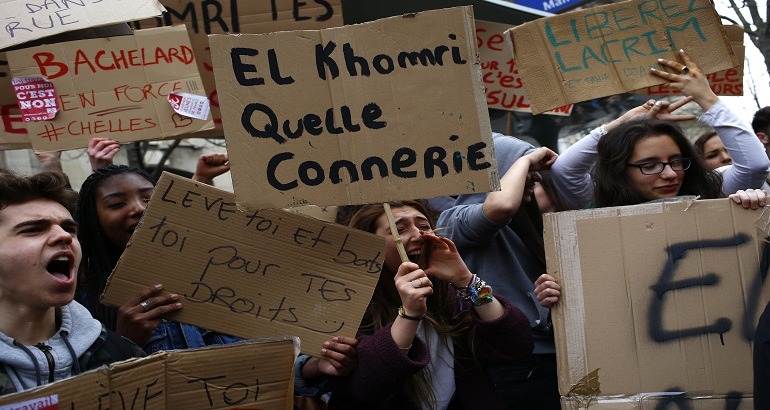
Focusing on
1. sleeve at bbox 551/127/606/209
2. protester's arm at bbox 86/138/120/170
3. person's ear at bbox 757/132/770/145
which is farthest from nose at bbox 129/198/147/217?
person's ear at bbox 757/132/770/145

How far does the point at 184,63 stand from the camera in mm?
4219

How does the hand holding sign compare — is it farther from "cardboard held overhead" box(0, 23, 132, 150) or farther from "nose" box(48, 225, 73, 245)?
"cardboard held overhead" box(0, 23, 132, 150)

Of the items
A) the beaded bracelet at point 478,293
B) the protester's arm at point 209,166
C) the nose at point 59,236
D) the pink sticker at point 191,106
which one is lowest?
the beaded bracelet at point 478,293

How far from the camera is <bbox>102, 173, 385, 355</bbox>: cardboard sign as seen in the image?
2893mm

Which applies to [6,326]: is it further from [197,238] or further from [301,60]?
[301,60]

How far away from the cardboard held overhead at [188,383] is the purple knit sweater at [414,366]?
37 centimetres

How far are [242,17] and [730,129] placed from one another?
242 centimetres

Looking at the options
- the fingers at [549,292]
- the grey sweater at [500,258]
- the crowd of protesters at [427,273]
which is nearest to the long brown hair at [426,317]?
the crowd of protesters at [427,273]

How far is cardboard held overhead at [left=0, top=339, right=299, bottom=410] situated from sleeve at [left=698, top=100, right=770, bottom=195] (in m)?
1.98

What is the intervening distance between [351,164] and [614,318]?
97 centimetres

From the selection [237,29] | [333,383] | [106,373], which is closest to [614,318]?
[333,383]

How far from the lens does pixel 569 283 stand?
2996 millimetres

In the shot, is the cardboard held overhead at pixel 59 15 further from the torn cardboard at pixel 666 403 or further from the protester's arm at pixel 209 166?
the torn cardboard at pixel 666 403

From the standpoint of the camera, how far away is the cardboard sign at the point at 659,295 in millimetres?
2912
